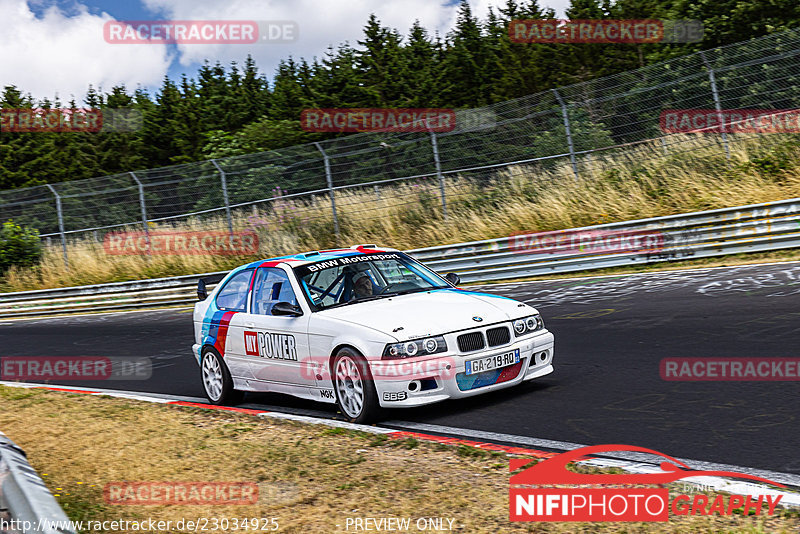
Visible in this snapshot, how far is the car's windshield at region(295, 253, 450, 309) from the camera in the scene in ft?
25.7

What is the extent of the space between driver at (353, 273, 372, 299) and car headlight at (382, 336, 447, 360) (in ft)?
4.10

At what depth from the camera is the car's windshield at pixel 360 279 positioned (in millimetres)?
7824

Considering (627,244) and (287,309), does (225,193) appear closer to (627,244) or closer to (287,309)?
(627,244)

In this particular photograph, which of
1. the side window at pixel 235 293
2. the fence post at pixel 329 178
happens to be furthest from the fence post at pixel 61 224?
the side window at pixel 235 293

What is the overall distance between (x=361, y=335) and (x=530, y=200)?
12682 mm

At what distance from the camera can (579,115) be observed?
691 inches

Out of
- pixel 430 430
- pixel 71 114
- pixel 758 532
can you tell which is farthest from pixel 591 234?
pixel 71 114

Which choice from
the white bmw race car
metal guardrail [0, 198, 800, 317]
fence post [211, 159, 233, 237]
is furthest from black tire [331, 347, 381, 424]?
fence post [211, 159, 233, 237]

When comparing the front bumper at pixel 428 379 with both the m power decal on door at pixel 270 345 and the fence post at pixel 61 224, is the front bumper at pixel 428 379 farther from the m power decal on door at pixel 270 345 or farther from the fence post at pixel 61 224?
the fence post at pixel 61 224

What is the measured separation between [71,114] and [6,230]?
4199 centimetres

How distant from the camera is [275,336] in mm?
7855

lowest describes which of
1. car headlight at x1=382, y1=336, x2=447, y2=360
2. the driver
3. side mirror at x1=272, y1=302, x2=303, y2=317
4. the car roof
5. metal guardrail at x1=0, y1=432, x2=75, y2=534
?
metal guardrail at x1=0, y1=432, x2=75, y2=534

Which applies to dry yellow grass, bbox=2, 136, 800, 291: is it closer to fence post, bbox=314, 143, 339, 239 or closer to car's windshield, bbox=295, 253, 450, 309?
fence post, bbox=314, 143, 339, 239

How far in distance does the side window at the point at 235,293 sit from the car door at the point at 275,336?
140 mm
